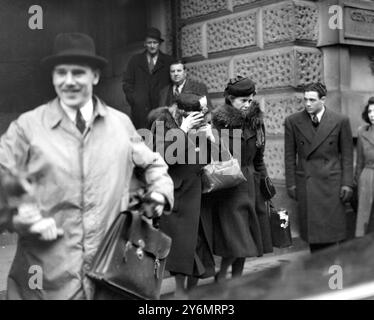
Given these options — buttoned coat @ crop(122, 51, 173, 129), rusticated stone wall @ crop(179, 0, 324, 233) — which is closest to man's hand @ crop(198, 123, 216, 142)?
buttoned coat @ crop(122, 51, 173, 129)

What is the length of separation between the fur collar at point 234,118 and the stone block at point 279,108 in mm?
1970

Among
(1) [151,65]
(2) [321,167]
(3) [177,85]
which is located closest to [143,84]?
(1) [151,65]

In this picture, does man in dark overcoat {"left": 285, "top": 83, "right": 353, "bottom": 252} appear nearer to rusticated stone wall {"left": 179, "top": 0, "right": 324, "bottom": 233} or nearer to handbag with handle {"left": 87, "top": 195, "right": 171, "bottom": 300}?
rusticated stone wall {"left": 179, "top": 0, "right": 324, "bottom": 233}

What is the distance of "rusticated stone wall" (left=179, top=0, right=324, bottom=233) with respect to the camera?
679 cm

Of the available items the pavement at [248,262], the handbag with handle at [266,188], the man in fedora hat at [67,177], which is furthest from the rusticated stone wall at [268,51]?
the man in fedora hat at [67,177]

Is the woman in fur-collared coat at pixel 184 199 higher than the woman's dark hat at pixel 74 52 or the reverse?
the reverse

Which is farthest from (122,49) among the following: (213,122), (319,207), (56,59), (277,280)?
(277,280)

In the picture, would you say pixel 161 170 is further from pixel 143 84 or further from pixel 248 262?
pixel 248 262

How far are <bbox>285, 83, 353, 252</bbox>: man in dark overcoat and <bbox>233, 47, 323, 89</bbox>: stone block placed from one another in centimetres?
103

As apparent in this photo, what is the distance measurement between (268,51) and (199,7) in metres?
1.10

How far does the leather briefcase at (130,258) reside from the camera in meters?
2.68

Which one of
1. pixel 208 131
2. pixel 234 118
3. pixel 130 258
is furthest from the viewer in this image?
pixel 234 118

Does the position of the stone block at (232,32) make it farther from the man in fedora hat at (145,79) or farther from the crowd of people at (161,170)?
the man in fedora hat at (145,79)

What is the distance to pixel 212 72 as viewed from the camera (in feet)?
24.5
